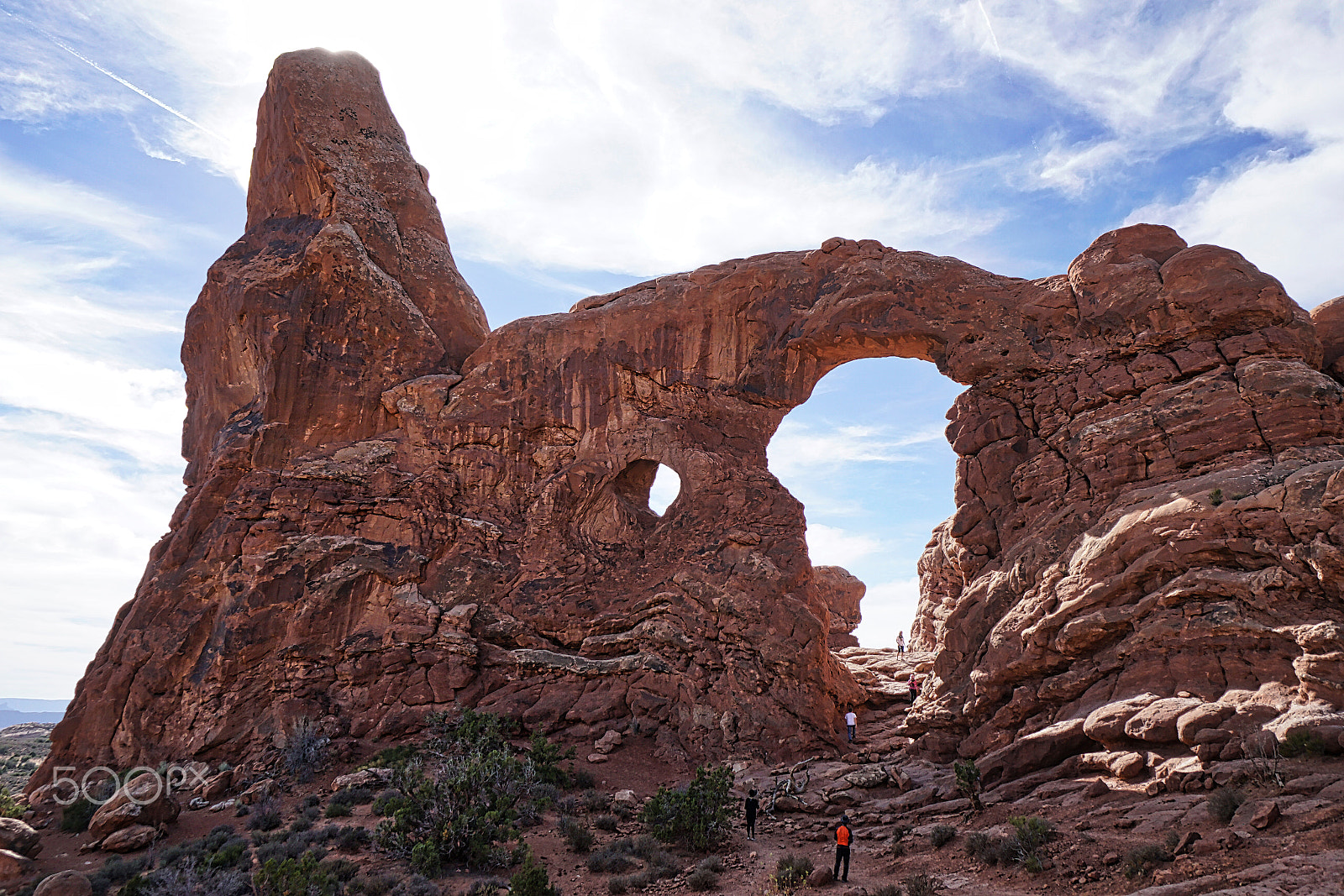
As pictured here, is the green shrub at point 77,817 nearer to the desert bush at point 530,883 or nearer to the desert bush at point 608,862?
the desert bush at point 608,862

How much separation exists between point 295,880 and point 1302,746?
1397cm

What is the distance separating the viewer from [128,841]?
1577 centimetres

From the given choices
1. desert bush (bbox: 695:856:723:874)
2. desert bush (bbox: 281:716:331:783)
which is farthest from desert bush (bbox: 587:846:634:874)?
desert bush (bbox: 281:716:331:783)

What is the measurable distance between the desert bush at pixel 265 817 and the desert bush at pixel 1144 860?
616 inches

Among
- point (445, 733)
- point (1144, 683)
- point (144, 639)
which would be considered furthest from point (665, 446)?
point (144, 639)

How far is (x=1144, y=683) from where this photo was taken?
13266 millimetres

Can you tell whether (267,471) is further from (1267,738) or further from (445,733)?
(1267,738)

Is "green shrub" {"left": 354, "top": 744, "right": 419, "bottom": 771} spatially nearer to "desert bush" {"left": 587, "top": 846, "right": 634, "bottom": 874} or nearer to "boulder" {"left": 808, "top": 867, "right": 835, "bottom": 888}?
"desert bush" {"left": 587, "top": 846, "right": 634, "bottom": 874}

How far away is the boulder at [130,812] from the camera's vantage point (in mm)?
16250

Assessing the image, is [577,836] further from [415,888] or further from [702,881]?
[415,888]

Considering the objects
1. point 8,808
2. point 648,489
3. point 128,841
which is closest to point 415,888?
point 128,841

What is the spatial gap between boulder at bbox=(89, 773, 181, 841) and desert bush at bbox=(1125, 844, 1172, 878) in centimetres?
1829

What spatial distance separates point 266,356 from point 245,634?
8.57m

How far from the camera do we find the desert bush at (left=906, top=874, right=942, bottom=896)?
32.3ft
